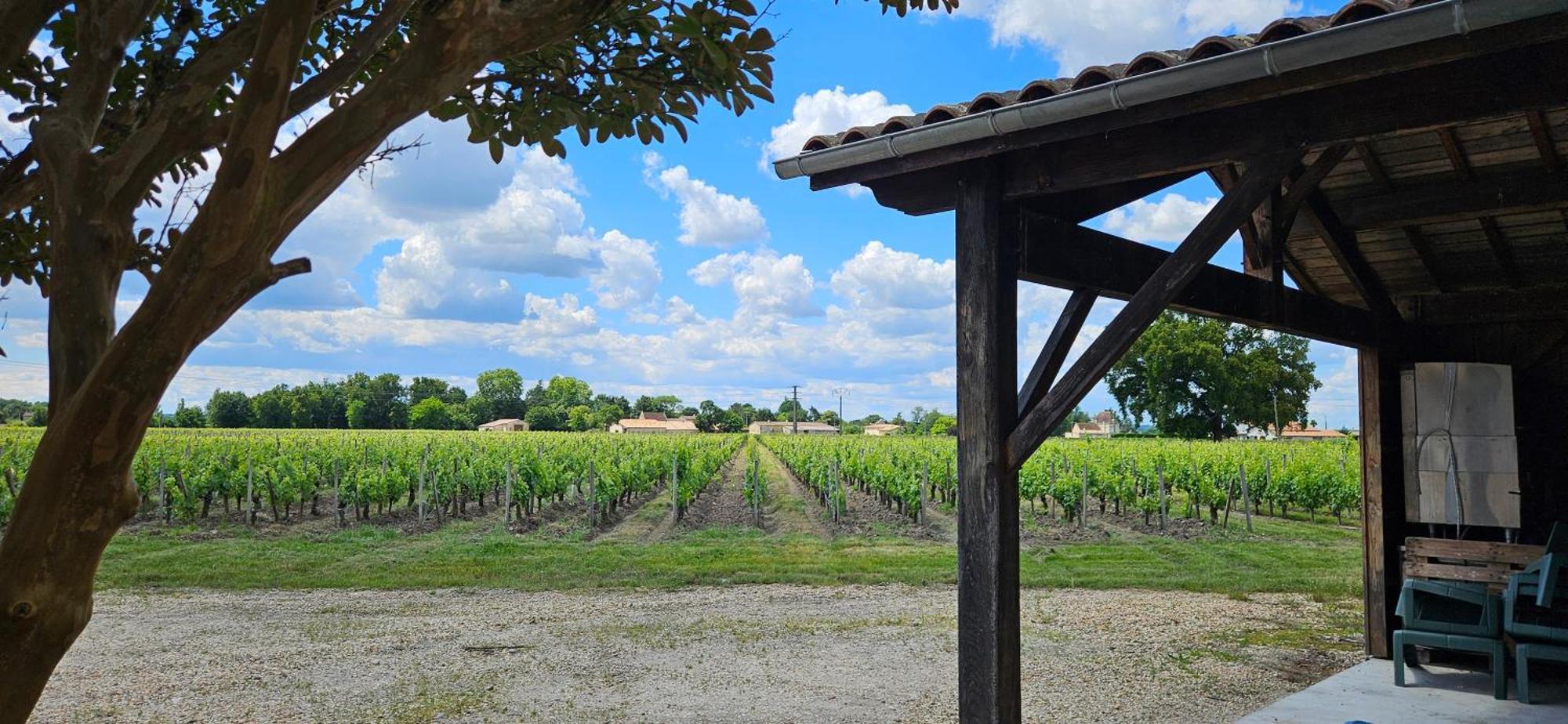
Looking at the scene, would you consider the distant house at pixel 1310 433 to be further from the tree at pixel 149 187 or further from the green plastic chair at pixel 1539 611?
the tree at pixel 149 187

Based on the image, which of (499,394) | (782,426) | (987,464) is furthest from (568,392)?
(987,464)

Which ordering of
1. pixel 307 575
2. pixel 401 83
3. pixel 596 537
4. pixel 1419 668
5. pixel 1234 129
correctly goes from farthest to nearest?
1. pixel 596 537
2. pixel 307 575
3. pixel 1419 668
4. pixel 1234 129
5. pixel 401 83

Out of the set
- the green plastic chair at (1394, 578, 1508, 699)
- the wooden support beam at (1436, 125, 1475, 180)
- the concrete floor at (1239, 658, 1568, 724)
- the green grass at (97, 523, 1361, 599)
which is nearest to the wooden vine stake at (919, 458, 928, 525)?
the green grass at (97, 523, 1361, 599)

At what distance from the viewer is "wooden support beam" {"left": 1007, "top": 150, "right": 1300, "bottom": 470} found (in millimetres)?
2939

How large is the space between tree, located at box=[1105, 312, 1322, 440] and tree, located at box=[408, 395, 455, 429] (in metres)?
46.6

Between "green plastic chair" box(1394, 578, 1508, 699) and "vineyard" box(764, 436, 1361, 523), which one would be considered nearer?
"green plastic chair" box(1394, 578, 1508, 699)

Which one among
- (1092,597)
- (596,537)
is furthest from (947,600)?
(596,537)

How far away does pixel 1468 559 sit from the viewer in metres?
5.27

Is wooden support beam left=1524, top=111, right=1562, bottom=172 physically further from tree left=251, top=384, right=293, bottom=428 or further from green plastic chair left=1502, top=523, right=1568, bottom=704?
tree left=251, top=384, right=293, bottom=428

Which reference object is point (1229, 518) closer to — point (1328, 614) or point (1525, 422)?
point (1328, 614)

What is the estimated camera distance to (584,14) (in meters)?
1.89

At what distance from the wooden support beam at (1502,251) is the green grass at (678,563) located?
13.4 feet

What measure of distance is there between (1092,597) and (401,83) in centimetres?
837

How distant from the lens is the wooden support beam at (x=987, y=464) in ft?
10.1
